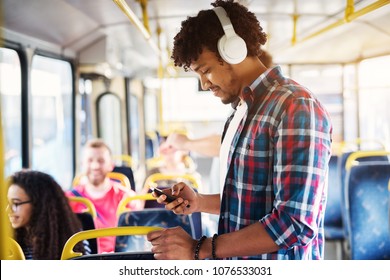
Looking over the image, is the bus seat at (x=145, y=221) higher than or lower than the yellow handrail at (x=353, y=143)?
lower

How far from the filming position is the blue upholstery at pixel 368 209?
2.98m

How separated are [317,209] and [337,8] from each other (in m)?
2.75

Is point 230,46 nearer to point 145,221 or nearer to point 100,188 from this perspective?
point 145,221

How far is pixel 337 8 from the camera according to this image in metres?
3.52

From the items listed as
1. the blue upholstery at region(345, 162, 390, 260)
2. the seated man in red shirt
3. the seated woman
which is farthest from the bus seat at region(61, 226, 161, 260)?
the blue upholstery at region(345, 162, 390, 260)

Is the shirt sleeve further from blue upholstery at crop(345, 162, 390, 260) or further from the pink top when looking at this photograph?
blue upholstery at crop(345, 162, 390, 260)

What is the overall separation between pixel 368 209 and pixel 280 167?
2.14 meters

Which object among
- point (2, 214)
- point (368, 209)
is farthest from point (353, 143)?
point (2, 214)

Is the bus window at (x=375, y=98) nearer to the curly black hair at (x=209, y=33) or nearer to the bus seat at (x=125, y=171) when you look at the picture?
the bus seat at (x=125, y=171)

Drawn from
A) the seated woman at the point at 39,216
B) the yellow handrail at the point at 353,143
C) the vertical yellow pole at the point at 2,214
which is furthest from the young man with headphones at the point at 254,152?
the yellow handrail at the point at 353,143

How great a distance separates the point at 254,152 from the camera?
1165 mm

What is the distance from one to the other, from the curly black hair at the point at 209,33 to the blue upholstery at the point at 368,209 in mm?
1916

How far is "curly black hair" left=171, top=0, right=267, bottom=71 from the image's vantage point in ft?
4.02
